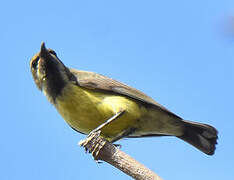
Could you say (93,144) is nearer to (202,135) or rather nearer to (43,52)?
(43,52)

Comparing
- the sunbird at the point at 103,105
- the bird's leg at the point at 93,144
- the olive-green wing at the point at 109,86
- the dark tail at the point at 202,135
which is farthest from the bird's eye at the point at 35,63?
the dark tail at the point at 202,135

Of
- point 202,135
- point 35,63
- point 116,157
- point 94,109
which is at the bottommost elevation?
point 116,157

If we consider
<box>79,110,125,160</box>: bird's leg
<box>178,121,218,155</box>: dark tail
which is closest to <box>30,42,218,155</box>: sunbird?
<box>178,121,218,155</box>: dark tail

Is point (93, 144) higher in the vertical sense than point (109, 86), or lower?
lower

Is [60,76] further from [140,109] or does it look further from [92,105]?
[140,109]

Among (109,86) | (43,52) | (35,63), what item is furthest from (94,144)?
(35,63)

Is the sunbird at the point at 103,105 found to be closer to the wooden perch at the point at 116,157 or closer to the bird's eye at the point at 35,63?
the bird's eye at the point at 35,63

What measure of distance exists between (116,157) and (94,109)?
1.67 m

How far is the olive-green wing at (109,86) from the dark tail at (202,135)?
44 centimetres

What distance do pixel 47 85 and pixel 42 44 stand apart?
59cm

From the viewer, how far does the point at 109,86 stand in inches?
255

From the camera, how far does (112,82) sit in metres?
6.61

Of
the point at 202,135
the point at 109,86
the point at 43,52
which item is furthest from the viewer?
the point at 202,135

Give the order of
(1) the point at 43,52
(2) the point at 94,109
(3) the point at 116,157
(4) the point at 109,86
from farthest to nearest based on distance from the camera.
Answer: (4) the point at 109,86
(1) the point at 43,52
(2) the point at 94,109
(3) the point at 116,157
